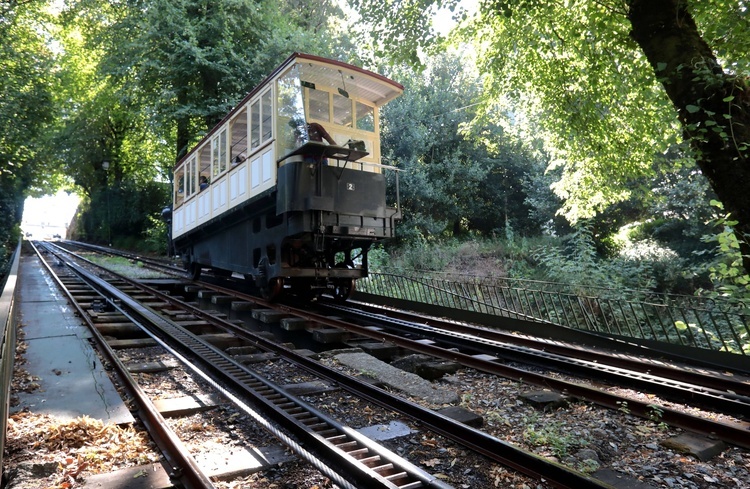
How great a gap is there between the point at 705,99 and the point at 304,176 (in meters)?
5.20

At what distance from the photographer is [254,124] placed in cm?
871

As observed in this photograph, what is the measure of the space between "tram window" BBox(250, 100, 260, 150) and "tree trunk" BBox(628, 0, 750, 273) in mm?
6219

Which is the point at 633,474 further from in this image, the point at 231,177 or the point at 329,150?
the point at 231,177

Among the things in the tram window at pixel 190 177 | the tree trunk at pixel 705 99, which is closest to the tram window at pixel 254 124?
the tram window at pixel 190 177

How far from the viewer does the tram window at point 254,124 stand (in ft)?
28.1

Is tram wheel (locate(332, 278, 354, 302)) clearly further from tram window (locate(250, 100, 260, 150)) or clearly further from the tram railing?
tram window (locate(250, 100, 260, 150))

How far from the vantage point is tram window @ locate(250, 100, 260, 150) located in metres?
8.57

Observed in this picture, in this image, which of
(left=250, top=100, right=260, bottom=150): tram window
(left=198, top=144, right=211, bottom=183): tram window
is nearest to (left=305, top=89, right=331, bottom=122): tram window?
(left=250, top=100, right=260, bottom=150): tram window

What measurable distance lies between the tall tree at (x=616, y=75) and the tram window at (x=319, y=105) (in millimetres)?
1470

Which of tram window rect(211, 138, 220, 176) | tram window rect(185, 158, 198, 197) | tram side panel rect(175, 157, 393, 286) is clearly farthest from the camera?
tram window rect(185, 158, 198, 197)

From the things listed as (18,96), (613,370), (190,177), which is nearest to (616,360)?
(613,370)

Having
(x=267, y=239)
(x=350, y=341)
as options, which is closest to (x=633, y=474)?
(x=350, y=341)

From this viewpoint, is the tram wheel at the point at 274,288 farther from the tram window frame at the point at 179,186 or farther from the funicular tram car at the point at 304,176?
the tram window frame at the point at 179,186

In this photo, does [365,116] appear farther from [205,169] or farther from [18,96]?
[18,96]
